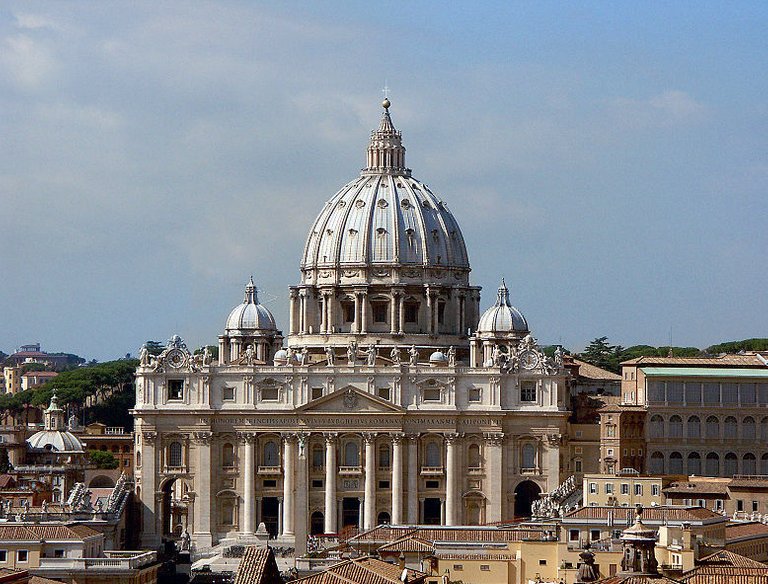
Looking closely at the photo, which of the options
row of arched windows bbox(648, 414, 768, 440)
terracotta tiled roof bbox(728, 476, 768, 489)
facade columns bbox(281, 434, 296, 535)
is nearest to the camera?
terracotta tiled roof bbox(728, 476, 768, 489)

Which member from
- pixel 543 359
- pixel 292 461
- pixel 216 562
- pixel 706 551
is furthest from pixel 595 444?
pixel 706 551

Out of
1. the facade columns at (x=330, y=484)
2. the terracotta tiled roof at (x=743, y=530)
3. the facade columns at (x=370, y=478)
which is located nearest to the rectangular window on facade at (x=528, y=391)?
the facade columns at (x=370, y=478)

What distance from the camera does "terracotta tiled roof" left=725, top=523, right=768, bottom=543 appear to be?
116 metres

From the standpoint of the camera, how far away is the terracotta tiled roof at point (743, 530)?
116 m

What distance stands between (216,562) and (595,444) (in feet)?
106

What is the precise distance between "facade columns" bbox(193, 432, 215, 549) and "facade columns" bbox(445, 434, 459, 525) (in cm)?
1487

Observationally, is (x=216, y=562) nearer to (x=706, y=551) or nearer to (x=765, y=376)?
(x=765, y=376)

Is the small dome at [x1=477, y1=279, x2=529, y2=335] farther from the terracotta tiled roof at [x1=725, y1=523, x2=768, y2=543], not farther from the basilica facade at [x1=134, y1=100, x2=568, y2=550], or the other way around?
the terracotta tiled roof at [x1=725, y1=523, x2=768, y2=543]

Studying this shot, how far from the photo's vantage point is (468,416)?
17688 centimetres

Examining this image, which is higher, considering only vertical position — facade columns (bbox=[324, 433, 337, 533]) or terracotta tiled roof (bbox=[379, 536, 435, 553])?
facade columns (bbox=[324, 433, 337, 533])

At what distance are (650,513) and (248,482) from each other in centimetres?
6386

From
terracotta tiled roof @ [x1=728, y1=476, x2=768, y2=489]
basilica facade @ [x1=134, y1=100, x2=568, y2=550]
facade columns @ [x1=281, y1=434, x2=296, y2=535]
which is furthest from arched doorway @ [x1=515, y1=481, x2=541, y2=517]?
terracotta tiled roof @ [x1=728, y1=476, x2=768, y2=489]

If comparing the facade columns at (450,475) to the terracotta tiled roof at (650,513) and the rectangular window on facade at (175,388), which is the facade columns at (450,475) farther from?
the terracotta tiled roof at (650,513)

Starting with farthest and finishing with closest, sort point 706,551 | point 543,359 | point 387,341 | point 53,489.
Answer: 1. point 387,341
2. point 543,359
3. point 53,489
4. point 706,551
